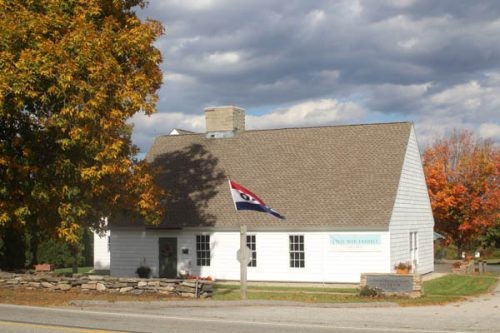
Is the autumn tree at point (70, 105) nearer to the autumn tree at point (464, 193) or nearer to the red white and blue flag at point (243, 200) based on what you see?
the red white and blue flag at point (243, 200)

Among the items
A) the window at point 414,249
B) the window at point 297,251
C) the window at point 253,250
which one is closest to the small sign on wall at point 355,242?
the window at point 297,251

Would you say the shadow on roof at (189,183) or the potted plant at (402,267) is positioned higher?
the shadow on roof at (189,183)

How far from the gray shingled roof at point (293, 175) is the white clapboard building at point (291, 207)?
2.2 inches

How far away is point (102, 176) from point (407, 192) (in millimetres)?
16253

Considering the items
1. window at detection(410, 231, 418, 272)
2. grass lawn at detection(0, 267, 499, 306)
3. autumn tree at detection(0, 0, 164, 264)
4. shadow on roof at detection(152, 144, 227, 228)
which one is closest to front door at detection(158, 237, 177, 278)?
shadow on roof at detection(152, 144, 227, 228)

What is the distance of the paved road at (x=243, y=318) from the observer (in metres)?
14.9

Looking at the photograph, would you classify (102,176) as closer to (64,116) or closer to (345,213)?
(64,116)

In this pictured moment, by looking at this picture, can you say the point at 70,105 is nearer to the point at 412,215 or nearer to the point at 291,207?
the point at 291,207

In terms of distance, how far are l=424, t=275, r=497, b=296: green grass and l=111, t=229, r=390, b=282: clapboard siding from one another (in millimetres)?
2523

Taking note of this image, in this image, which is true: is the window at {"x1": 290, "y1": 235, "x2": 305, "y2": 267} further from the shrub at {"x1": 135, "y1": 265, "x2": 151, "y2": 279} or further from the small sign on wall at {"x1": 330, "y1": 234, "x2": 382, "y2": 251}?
the shrub at {"x1": 135, "y1": 265, "x2": 151, "y2": 279}

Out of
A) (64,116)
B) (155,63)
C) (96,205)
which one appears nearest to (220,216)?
(96,205)

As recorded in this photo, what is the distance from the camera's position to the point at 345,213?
102 feet

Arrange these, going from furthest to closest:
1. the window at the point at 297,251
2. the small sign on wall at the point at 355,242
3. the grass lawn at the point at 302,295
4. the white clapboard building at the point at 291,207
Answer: the window at the point at 297,251 → the white clapboard building at the point at 291,207 → the small sign on wall at the point at 355,242 → the grass lawn at the point at 302,295

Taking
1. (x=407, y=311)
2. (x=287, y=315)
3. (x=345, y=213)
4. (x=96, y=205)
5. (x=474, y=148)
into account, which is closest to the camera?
(x=287, y=315)
